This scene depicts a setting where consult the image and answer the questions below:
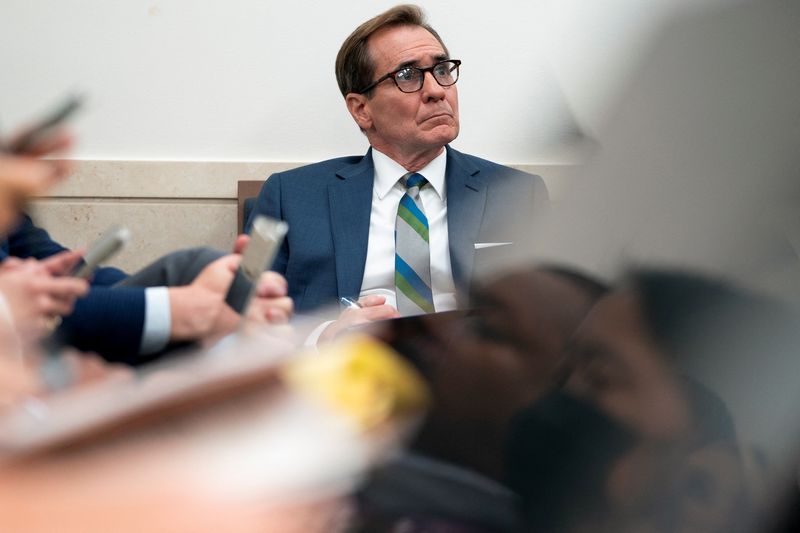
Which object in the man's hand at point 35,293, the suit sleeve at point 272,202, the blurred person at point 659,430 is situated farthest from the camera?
the suit sleeve at point 272,202

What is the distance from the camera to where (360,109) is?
1.73 m

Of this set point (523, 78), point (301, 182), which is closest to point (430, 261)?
point (301, 182)

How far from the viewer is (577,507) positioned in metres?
0.35

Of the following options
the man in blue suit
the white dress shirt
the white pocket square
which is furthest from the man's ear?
the white pocket square

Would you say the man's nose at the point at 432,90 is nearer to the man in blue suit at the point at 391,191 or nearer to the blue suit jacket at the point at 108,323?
the man in blue suit at the point at 391,191

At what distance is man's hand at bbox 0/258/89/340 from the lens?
48 centimetres

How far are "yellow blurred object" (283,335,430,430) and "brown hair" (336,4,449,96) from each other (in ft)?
4.37

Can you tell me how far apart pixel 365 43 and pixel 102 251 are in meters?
1.20

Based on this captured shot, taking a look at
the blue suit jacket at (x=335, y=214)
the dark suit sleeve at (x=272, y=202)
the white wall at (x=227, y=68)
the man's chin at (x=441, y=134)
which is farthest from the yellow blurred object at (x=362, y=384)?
the white wall at (x=227, y=68)

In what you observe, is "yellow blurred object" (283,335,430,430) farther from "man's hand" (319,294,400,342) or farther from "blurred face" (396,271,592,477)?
"man's hand" (319,294,400,342)

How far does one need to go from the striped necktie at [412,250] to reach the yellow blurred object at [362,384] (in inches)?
32.1

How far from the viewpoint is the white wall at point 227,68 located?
194 cm

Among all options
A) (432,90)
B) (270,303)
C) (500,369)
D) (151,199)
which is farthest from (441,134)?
(500,369)

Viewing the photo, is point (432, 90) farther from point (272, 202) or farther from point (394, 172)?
point (272, 202)
